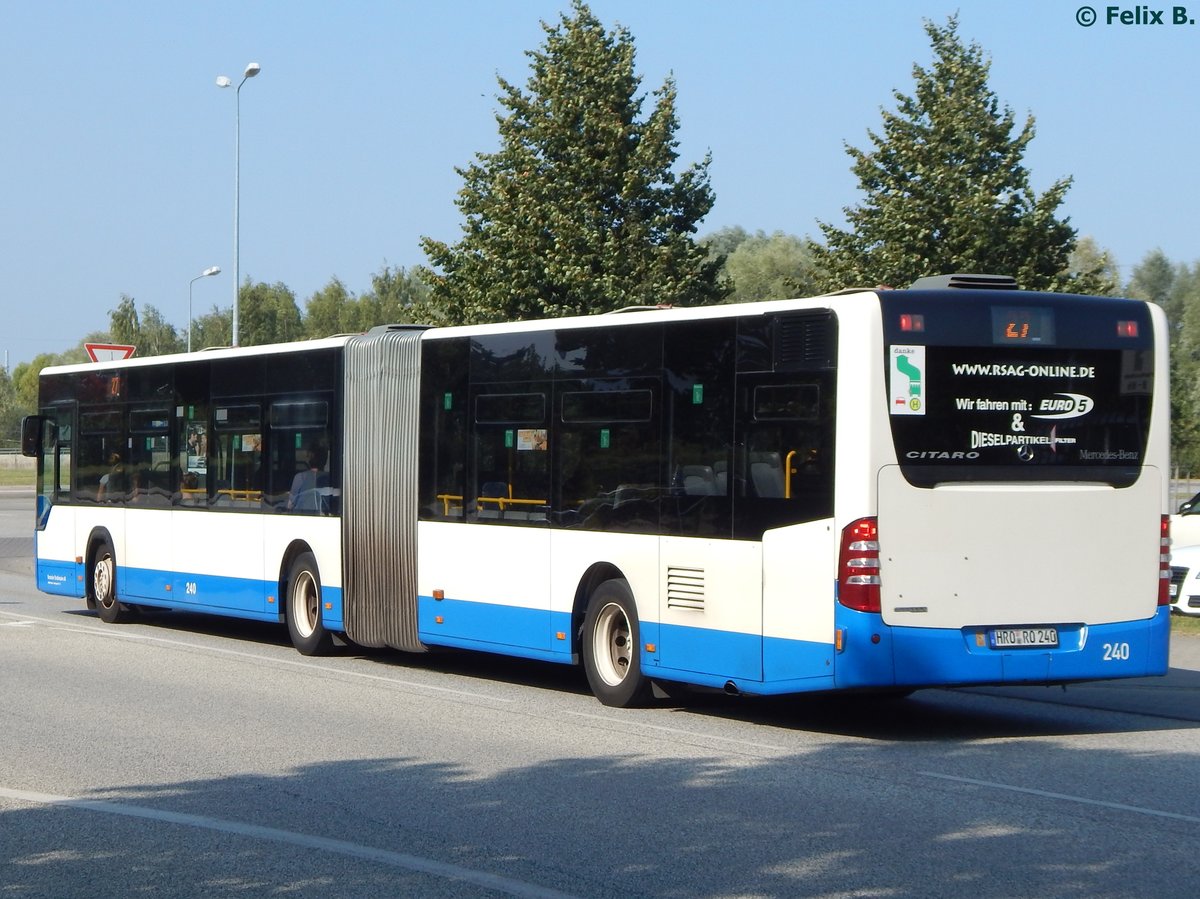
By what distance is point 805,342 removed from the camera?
11438 millimetres

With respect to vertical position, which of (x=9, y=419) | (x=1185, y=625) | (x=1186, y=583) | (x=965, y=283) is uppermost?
(x=9, y=419)

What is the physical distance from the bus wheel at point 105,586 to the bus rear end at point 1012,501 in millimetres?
11904

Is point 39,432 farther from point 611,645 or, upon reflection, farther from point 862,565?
point 862,565

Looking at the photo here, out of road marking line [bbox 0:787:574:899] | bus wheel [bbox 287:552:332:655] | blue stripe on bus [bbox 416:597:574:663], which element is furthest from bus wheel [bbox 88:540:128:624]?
road marking line [bbox 0:787:574:899]

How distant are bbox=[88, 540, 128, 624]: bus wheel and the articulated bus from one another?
488 centimetres

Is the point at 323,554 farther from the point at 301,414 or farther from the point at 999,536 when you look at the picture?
the point at 999,536

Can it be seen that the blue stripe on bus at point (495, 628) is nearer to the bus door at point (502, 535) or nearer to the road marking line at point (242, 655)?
the bus door at point (502, 535)

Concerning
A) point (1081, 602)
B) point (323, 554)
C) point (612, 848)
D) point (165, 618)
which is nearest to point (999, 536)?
point (1081, 602)

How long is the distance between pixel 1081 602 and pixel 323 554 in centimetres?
785

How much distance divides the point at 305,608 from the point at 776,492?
7.12 m

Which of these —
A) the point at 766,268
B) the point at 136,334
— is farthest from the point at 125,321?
the point at 766,268

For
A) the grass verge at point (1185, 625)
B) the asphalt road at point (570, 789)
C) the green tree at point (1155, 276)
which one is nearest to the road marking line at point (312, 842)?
the asphalt road at point (570, 789)

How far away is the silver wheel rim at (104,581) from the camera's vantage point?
2061cm

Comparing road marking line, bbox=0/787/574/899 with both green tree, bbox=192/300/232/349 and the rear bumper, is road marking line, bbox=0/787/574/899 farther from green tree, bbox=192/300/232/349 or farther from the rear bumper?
green tree, bbox=192/300/232/349
